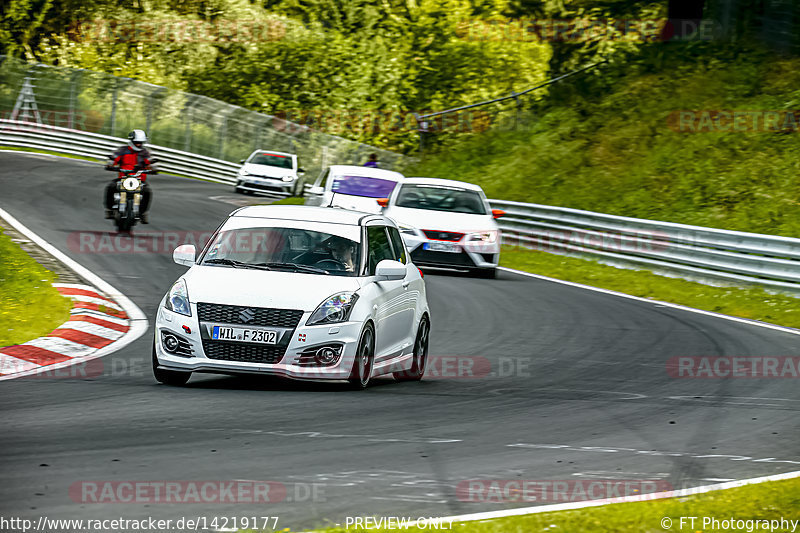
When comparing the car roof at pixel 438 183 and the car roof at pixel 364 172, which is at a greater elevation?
the car roof at pixel 438 183

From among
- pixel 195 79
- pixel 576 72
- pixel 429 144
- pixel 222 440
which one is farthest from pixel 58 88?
pixel 222 440

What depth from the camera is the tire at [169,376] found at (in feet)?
32.7

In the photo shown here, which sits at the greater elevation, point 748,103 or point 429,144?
point 748,103

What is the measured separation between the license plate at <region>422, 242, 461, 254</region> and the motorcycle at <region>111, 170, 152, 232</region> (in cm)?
527

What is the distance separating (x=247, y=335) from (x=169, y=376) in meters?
0.89

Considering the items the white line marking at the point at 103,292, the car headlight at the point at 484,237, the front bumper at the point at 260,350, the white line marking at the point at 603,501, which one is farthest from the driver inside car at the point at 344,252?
the car headlight at the point at 484,237

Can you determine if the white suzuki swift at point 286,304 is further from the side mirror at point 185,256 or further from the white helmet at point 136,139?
the white helmet at point 136,139

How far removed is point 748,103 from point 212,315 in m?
24.8

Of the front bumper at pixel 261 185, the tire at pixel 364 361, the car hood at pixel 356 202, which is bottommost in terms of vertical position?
the front bumper at pixel 261 185

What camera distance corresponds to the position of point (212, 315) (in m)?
9.64

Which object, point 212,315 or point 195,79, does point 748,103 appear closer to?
point 212,315

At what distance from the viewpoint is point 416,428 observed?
28.1 ft

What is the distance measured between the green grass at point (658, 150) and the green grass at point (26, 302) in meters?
15.7

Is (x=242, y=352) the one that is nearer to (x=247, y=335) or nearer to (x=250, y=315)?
(x=247, y=335)
